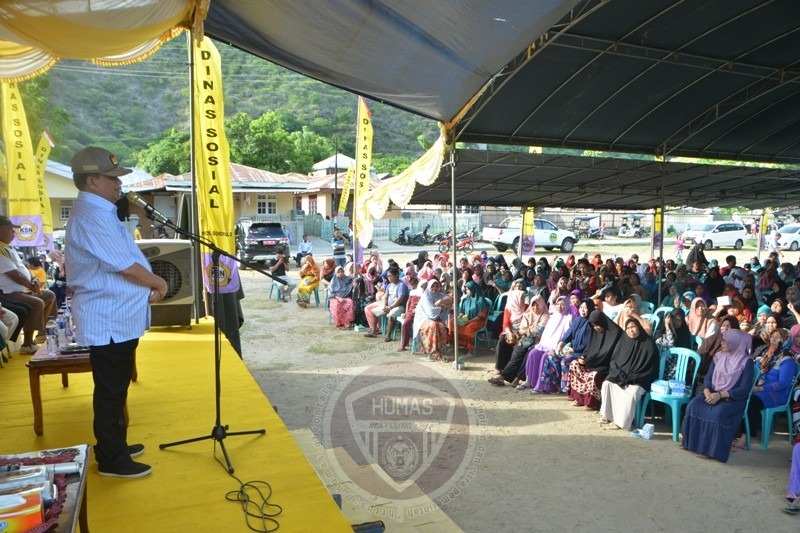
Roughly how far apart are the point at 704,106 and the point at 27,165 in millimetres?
10861

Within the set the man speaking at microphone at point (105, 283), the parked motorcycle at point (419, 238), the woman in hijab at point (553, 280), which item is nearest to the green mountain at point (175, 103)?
the parked motorcycle at point (419, 238)

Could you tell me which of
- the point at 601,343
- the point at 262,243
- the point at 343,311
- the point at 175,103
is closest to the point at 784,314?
the point at 601,343

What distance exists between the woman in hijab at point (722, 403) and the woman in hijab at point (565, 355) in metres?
1.44

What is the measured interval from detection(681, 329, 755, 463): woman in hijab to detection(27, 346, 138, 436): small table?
454cm

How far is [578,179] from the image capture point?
1209 cm

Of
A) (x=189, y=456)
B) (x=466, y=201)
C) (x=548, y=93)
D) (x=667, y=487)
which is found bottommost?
(x=667, y=487)

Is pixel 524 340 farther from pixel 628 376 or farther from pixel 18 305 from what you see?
pixel 18 305

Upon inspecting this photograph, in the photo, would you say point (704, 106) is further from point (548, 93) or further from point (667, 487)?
point (667, 487)

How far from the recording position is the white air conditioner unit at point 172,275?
17.8 feet

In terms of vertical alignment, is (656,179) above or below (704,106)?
below

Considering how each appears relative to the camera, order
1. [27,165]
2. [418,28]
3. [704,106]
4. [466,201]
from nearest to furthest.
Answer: [418,28]
[704,106]
[27,165]
[466,201]

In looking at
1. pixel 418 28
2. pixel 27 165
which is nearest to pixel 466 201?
pixel 27 165

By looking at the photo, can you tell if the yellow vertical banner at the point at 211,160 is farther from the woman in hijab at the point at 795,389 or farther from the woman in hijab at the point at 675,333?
the woman in hijab at the point at 795,389

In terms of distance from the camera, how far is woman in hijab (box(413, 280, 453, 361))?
8.15 metres
